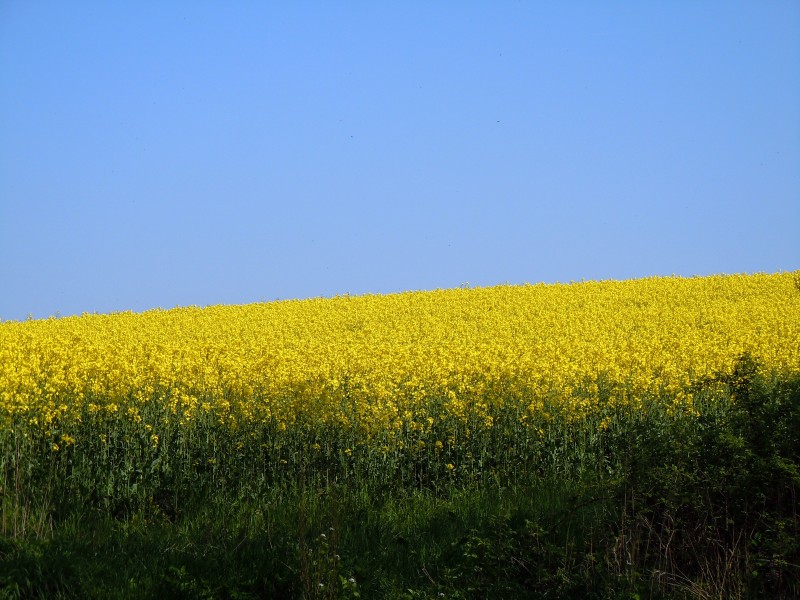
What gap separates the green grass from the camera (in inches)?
275

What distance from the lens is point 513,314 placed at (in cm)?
2914

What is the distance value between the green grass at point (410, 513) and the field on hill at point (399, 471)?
0.10 feet

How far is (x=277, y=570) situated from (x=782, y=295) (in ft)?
96.8

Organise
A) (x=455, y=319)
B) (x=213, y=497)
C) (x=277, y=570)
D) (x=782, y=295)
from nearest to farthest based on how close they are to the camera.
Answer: (x=277, y=570) → (x=213, y=497) → (x=455, y=319) → (x=782, y=295)

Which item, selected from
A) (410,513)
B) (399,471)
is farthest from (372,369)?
(410,513)

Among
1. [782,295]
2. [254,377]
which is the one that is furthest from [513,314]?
[254,377]

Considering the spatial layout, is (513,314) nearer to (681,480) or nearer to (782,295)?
(782,295)

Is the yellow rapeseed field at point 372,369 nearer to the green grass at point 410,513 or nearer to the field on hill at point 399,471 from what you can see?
the field on hill at point 399,471

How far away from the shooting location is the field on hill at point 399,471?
7.19 m

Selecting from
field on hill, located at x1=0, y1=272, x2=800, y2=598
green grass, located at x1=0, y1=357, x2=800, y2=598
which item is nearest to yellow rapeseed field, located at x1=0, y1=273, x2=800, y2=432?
field on hill, located at x1=0, y1=272, x2=800, y2=598

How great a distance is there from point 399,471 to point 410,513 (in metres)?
1.75

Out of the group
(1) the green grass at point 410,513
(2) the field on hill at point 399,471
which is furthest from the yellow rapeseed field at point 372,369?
(1) the green grass at point 410,513

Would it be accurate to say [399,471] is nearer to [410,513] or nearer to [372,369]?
[410,513]

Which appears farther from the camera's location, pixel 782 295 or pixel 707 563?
pixel 782 295
